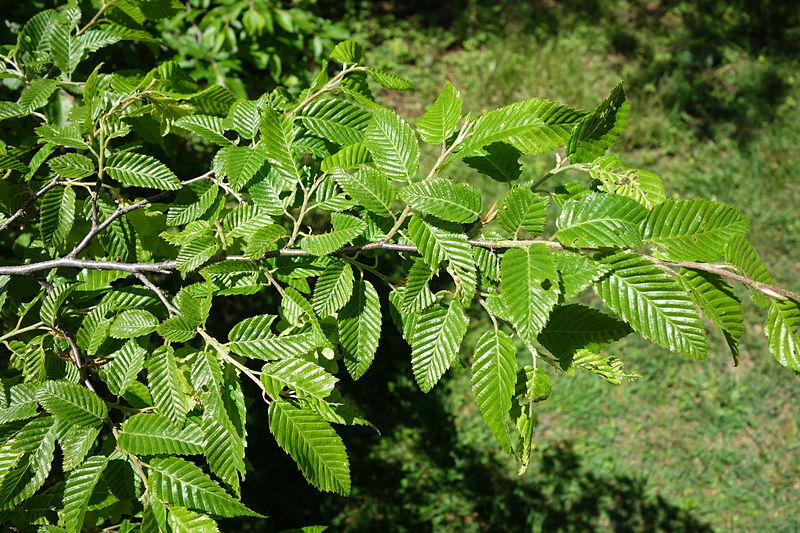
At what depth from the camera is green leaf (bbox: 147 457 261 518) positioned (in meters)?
1.23

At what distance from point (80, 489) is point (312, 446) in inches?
19.3

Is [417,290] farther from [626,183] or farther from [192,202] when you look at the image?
[192,202]

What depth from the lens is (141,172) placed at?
5.03 feet

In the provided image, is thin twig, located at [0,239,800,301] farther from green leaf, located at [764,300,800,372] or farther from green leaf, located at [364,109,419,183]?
green leaf, located at [364,109,419,183]

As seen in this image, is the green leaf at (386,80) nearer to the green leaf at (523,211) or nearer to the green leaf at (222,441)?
the green leaf at (523,211)

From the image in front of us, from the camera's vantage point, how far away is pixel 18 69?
1.74 m

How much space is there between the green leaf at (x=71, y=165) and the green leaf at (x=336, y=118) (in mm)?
536

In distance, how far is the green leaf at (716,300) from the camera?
3.57 ft

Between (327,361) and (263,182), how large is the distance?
1.53ft

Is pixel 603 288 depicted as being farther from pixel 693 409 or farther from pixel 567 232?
pixel 693 409

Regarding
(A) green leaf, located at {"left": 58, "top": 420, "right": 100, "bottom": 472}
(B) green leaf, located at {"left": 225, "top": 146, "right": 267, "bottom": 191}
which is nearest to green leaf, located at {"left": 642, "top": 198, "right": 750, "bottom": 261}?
(B) green leaf, located at {"left": 225, "top": 146, "right": 267, "bottom": 191}

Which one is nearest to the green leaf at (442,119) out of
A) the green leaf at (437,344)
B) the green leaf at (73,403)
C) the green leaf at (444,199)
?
the green leaf at (444,199)

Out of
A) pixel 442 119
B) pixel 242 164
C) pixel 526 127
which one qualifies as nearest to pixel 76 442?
pixel 242 164

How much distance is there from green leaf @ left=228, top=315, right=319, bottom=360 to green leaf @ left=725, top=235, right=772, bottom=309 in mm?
792
